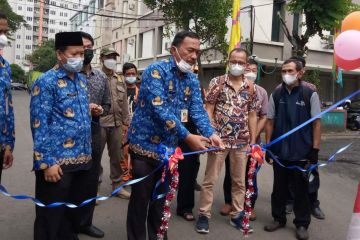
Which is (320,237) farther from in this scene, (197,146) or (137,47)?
(137,47)

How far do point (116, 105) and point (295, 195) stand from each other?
2.52 metres

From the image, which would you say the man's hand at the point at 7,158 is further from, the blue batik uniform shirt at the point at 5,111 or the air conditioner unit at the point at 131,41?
the air conditioner unit at the point at 131,41

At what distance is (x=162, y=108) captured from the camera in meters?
3.11

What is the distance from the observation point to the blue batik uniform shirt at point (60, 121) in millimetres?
2875

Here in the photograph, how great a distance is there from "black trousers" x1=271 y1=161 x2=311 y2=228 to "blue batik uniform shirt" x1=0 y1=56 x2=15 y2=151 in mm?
2762

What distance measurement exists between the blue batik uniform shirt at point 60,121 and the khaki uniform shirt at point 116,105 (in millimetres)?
1789

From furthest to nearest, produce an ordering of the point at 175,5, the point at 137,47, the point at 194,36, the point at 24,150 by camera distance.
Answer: the point at 137,47 < the point at 175,5 < the point at 24,150 < the point at 194,36

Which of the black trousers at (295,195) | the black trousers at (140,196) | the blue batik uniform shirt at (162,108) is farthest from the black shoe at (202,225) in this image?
the blue batik uniform shirt at (162,108)

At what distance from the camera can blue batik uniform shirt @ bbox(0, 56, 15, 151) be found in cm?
315

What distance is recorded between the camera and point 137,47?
30.5m

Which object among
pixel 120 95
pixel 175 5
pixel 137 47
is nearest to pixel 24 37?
pixel 137 47

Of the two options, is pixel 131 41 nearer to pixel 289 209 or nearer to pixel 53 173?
pixel 289 209

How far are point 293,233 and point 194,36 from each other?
8.11 feet

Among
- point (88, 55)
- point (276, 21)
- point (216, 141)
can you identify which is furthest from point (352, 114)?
point (88, 55)
